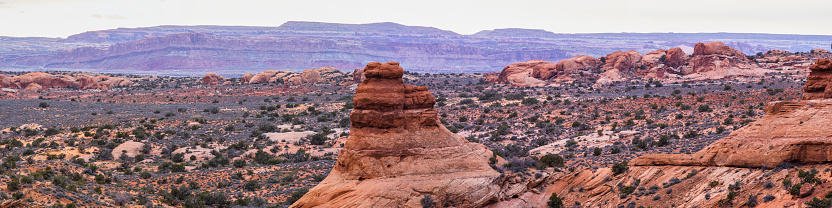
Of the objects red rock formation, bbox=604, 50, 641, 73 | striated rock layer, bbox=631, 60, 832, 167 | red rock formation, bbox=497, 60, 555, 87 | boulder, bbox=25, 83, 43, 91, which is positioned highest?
striated rock layer, bbox=631, 60, 832, 167

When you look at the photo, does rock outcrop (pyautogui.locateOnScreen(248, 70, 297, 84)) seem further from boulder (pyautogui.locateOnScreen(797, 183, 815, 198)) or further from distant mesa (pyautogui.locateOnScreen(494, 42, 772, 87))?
boulder (pyautogui.locateOnScreen(797, 183, 815, 198))

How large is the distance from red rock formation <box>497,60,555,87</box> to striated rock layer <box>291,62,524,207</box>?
229ft

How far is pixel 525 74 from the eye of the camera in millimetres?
99438

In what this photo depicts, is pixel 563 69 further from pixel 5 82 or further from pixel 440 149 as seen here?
pixel 5 82

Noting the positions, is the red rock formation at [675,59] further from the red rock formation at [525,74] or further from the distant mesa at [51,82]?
the distant mesa at [51,82]

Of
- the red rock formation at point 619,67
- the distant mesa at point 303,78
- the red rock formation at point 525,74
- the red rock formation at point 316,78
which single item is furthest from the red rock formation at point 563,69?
the red rock formation at point 316,78

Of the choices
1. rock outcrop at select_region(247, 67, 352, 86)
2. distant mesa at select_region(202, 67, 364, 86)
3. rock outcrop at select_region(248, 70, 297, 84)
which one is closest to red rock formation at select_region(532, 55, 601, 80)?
distant mesa at select_region(202, 67, 364, 86)

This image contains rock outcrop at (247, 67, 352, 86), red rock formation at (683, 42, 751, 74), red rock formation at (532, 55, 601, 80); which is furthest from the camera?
rock outcrop at (247, 67, 352, 86)

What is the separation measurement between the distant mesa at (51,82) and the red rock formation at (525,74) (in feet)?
216

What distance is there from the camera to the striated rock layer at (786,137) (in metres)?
21.0

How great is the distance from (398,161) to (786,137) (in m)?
12.8

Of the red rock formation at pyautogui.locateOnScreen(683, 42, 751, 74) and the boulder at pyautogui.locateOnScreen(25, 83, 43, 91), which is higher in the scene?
the red rock formation at pyautogui.locateOnScreen(683, 42, 751, 74)

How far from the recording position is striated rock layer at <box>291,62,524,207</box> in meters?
22.7

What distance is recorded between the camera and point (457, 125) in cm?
5603
